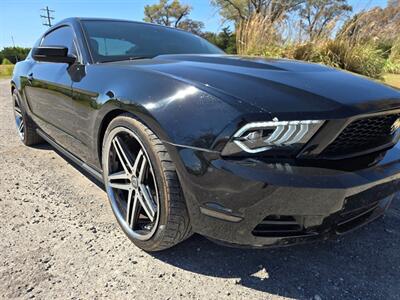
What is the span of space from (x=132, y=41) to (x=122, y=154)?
121 centimetres

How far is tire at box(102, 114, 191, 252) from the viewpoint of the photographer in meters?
1.66

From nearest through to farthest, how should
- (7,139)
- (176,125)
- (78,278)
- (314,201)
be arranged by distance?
(314,201)
(176,125)
(78,278)
(7,139)

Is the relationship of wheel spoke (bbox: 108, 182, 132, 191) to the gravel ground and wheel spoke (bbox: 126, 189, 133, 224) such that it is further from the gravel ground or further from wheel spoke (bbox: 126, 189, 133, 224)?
the gravel ground

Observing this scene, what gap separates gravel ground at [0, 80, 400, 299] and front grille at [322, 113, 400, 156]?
2.25 ft

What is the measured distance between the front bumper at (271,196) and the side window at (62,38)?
182cm

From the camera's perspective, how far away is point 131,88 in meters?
1.86

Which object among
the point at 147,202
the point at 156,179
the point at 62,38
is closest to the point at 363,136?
the point at 156,179

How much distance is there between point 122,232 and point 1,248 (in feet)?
2.29

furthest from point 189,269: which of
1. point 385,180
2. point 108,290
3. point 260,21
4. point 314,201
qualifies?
point 260,21

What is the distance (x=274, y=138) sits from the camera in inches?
56.5

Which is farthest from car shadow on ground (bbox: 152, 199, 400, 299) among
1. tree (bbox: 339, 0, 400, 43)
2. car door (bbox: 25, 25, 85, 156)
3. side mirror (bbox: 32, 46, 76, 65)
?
tree (bbox: 339, 0, 400, 43)

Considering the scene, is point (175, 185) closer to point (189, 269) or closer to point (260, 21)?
point (189, 269)

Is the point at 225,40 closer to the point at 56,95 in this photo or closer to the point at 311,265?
the point at 56,95

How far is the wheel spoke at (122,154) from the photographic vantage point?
6.58 ft
